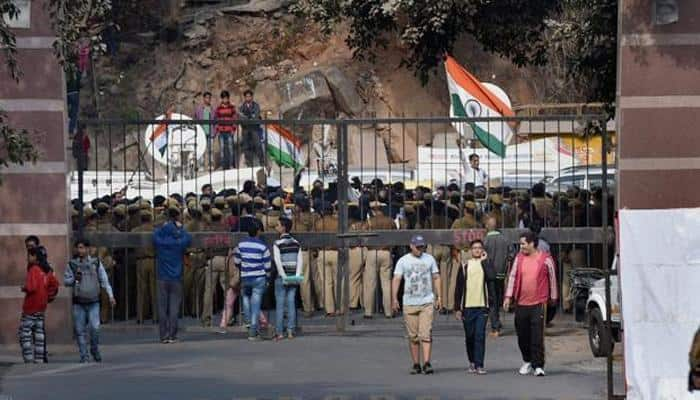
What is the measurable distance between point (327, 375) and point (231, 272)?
448 centimetres

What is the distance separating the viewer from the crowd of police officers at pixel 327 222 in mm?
22438

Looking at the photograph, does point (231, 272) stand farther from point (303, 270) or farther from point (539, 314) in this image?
point (539, 314)

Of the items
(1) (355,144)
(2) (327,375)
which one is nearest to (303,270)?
(2) (327,375)

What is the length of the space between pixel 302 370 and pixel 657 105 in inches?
203

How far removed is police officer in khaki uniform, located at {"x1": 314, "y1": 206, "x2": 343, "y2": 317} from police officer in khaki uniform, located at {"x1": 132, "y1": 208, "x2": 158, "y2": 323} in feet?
7.72

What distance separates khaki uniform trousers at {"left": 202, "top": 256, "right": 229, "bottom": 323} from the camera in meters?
22.4

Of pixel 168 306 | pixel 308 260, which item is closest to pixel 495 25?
pixel 308 260

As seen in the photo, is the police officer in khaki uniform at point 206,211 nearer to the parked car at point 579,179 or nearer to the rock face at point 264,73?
the parked car at point 579,179

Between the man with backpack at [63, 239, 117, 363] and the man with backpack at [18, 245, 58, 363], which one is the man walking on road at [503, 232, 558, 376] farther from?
the man with backpack at [18, 245, 58, 363]

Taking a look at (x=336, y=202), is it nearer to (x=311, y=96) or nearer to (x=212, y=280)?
(x=212, y=280)

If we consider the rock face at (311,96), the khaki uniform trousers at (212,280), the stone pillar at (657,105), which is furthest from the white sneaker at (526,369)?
the rock face at (311,96)

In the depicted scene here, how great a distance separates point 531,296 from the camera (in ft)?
59.8

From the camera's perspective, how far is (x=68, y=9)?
1493 cm

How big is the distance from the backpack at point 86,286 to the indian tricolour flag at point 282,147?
451 cm
